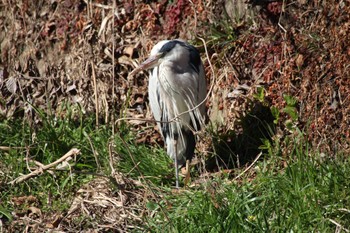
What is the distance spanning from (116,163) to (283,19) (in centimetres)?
171

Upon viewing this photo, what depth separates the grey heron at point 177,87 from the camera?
595cm

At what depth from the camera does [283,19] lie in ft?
20.1

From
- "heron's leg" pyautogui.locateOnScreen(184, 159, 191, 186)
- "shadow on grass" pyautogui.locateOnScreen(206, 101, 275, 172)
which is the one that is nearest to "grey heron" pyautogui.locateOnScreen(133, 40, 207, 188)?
"heron's leg" pyautogui.locateOnScreen(184, 159, 191, 186)

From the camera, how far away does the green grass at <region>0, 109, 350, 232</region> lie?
442 cm

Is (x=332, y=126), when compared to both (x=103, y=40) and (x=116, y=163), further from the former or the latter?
(x=103, y=40)

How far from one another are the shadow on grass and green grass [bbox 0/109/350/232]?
9.7 inches

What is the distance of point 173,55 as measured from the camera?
19.5 ft

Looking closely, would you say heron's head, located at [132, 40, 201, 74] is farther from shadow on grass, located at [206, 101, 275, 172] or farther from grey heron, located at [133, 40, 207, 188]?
shadow on grass, located at [206, 101, 275, 172]

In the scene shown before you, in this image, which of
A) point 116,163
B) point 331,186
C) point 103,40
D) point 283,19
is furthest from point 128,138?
point 331,186

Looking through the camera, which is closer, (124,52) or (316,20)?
(316,20)

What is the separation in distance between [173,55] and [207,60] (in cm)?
56

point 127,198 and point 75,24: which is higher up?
point 75,24

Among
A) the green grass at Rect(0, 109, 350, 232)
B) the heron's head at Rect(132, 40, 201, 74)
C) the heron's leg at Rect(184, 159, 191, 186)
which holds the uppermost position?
the heron's head at Rect(132, 40, 201, 74)

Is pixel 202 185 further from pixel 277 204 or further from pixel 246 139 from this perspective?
pixel 246 139
